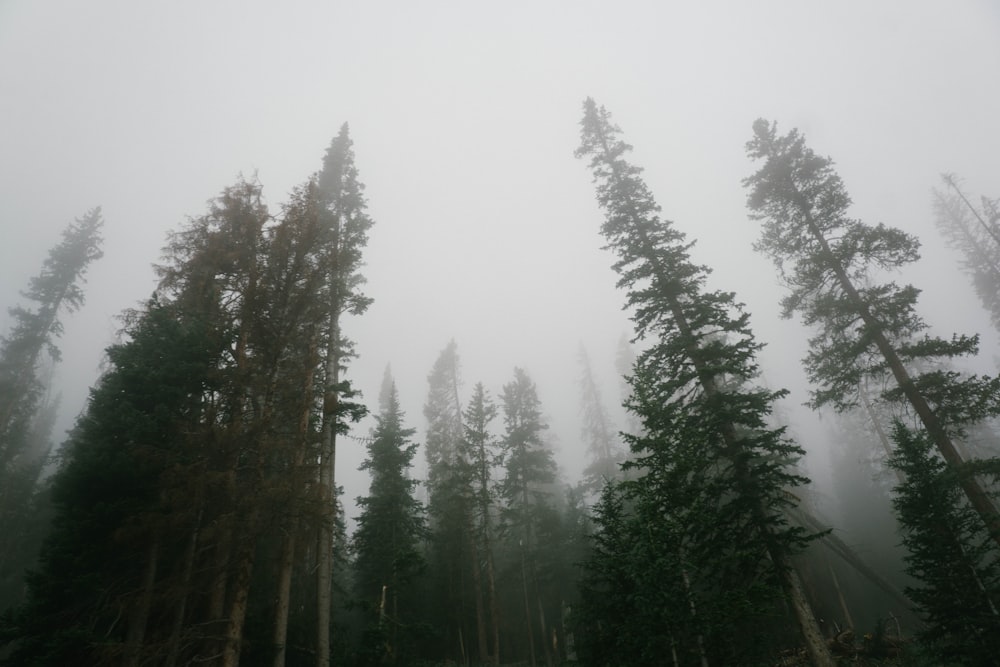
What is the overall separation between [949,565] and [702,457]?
671cm

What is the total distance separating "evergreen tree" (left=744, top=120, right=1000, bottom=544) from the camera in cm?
1236

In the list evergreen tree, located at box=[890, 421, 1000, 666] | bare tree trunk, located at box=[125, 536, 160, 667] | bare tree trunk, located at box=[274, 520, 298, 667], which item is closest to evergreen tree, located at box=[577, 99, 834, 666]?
evergreen tree, located at box=[890, 421, 1000, 666]

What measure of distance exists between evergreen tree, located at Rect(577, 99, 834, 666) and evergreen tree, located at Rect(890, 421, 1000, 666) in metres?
2.82

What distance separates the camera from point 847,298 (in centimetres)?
1483

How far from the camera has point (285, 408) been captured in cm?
1125

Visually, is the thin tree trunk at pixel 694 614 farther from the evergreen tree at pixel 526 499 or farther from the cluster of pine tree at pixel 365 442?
the evergreen tree at pixel 526 499

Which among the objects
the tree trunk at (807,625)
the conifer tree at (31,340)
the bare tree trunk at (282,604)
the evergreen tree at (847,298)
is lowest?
the tree trunk at (807,625)

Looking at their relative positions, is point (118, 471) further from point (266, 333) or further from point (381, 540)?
point (381, 540)

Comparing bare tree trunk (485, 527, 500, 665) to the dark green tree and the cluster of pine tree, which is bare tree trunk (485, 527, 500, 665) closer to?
the cluster of pine tree

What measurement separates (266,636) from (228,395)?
884cm

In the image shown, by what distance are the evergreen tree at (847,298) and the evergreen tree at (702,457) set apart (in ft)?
12.6

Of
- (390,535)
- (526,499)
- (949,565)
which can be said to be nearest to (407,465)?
(390,535)

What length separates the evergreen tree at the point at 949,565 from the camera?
10164 millimetres

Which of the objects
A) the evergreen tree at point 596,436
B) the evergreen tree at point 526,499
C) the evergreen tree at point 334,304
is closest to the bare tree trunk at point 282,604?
the evergreen tree at point 334,304
